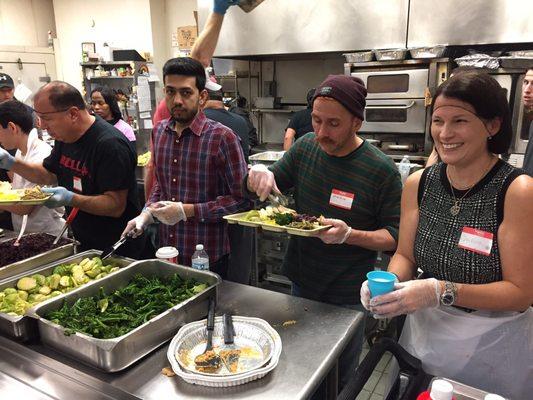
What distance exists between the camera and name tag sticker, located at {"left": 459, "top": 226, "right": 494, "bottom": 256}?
1296 mm

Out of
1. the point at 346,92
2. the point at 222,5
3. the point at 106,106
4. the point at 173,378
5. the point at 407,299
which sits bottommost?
the point at 173,378

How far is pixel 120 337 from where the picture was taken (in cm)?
121

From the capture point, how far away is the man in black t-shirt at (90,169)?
2125mm

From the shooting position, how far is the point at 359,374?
1.13 m

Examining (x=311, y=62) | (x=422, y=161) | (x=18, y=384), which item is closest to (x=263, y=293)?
(x=18, y=384)

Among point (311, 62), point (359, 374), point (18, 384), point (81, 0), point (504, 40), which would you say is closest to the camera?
point (359, 374)

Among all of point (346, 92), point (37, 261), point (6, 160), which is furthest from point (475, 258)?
point (6, 160)

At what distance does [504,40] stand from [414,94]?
0.93 metres

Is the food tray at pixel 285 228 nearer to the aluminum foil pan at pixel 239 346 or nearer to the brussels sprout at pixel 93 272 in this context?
the aluminum foil pan at pixel 239 346

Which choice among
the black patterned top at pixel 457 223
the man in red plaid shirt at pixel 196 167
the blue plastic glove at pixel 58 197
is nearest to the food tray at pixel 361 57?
the man in red plaid shirt at pixel 196 167

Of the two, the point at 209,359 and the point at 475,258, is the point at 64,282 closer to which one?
the point at 209,359

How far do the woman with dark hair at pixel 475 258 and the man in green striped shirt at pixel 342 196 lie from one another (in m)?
0.28

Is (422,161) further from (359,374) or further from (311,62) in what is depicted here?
(359,374)

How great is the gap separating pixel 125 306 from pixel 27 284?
0.44 m
